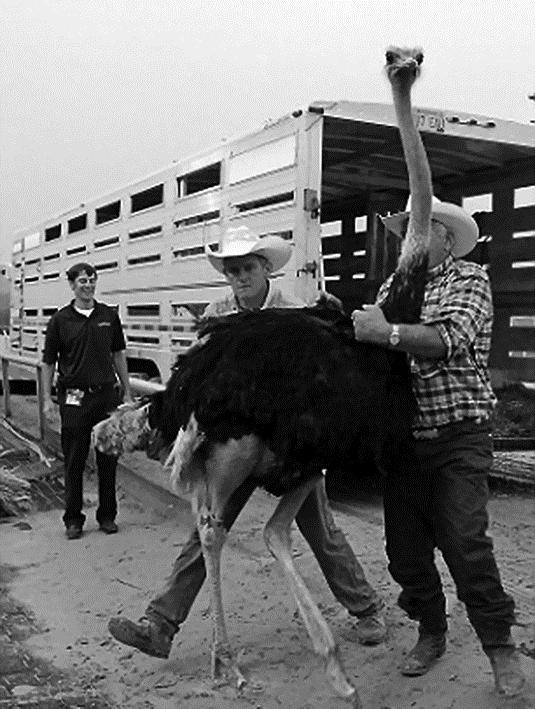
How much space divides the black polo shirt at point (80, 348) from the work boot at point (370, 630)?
289 cm

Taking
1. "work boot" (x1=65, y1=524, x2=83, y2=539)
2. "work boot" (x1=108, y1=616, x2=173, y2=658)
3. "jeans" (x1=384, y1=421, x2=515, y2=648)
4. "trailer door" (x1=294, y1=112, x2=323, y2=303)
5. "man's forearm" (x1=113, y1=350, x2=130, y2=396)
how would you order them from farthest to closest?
"man's forearm" (x1=113, y1=350, x2=130, y2=396)
"trailer door" (x1=294, y1=112, x2=323, y2=303)
"work boot" (x1=65, y1=524, x2=83, y2=539)
"work boot" (x1=108, y1=616, x2=173, y2=658)
"jeans" (x1=384, y1=421, x2=515, y2=648)

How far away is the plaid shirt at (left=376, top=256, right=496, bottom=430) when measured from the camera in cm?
331

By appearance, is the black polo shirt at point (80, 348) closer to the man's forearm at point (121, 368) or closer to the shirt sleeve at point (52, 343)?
the shirt sleeve at point (52, 343)

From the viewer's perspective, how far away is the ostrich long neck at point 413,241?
10.2ft

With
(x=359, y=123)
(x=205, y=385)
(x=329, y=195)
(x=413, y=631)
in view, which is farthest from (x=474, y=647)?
(x=329, y=195)

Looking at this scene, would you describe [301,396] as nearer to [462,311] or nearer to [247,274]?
[462,311]

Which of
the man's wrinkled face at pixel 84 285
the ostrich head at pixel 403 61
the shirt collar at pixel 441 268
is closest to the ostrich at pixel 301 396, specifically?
the ostrich head at pixel 403 61

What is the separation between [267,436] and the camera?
328cm

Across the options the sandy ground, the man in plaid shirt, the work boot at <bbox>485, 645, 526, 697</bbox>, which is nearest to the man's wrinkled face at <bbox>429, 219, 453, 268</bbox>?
the man in plaid shirt

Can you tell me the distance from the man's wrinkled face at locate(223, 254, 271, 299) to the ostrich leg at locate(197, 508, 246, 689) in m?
0.91

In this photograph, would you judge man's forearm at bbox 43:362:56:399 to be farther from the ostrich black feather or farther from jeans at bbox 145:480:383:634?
the ostrich black feather

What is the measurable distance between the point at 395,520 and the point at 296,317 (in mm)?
853

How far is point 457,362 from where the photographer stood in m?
3.38

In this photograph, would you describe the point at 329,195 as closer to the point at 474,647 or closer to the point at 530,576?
the point at 530,576
